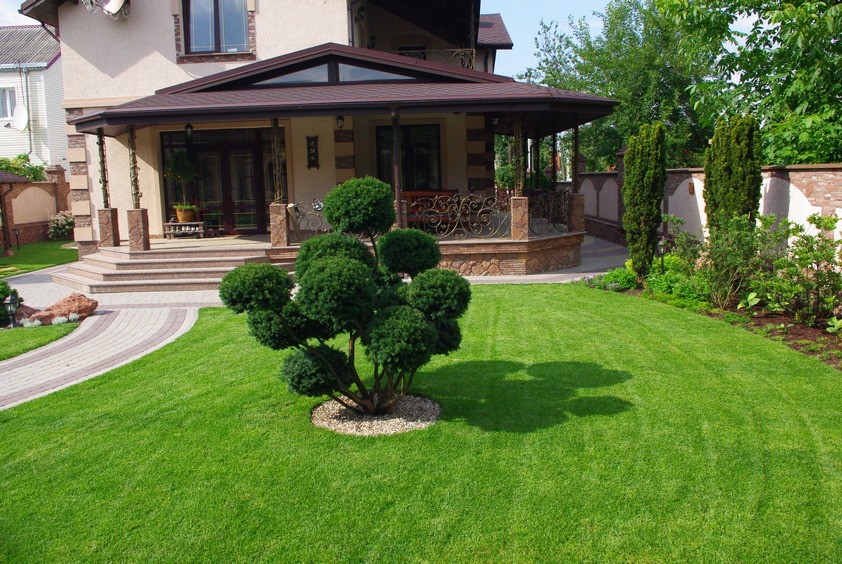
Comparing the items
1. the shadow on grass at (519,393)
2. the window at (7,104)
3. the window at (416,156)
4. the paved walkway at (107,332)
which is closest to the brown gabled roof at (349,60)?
the window at (416,156)

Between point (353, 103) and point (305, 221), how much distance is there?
420cm

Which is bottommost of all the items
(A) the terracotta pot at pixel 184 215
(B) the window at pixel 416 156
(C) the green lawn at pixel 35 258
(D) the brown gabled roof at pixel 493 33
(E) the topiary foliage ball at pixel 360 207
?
(C) the green lawn at pixel 35 258

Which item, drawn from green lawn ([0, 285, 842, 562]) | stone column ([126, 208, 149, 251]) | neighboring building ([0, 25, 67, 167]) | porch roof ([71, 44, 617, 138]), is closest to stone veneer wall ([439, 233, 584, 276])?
porch roof ([71, 44, 617, 138])

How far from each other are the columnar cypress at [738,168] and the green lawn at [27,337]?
31.9 ft

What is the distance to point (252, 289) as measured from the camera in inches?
210

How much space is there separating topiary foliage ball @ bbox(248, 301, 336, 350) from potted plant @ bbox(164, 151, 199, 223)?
488 inches

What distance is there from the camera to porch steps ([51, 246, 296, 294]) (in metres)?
13.8

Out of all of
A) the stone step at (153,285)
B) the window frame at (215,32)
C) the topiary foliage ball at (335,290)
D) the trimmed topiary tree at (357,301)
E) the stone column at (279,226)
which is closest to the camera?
the topiary foliage ball at (335,290)

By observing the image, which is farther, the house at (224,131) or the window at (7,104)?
the window at (7,104)

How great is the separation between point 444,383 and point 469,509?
2563mm

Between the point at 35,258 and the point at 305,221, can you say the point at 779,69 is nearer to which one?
the point at 305,221

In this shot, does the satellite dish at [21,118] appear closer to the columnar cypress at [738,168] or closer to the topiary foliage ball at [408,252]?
the columnar cypress at [738,168]

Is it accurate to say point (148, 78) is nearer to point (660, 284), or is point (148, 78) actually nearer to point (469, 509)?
point (660, 284)

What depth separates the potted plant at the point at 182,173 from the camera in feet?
56.4
